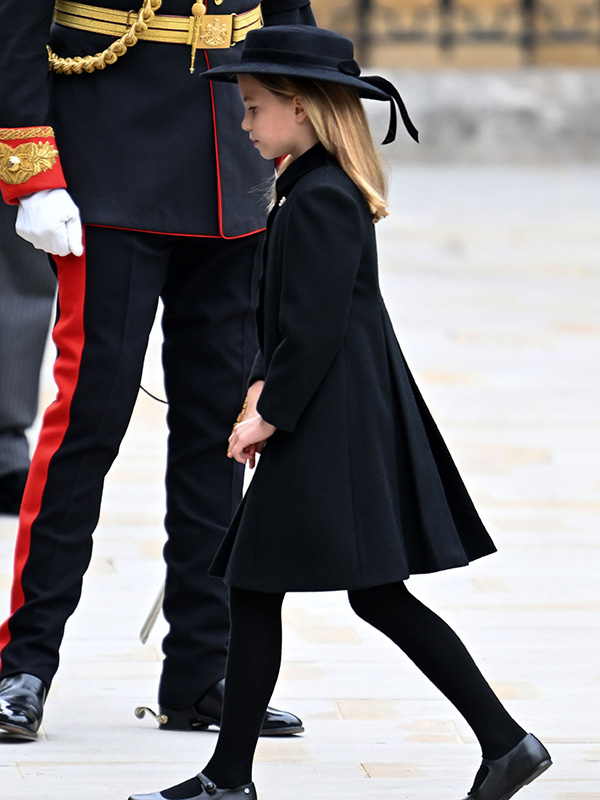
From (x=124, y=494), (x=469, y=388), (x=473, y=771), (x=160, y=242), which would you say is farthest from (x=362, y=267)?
(x=469, y=388)

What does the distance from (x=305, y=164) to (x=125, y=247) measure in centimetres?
48

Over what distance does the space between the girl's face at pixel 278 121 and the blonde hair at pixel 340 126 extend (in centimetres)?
1

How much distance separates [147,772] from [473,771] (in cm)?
56

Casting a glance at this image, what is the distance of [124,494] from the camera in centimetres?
489

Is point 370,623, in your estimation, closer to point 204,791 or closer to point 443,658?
point 443,658

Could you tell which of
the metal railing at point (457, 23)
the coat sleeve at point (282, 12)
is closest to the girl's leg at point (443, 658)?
the coat sleeve at point (282, 12)

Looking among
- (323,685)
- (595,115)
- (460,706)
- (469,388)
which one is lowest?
(595,115)

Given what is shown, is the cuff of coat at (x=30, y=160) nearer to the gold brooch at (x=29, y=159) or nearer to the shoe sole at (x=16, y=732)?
the gold brooch at (x=29, y=159)

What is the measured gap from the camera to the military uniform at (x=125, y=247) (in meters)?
2.90

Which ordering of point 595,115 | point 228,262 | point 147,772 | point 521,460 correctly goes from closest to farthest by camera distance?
1. point 147,772
2. point 228,262
3. point 521,460
4. point 595,115

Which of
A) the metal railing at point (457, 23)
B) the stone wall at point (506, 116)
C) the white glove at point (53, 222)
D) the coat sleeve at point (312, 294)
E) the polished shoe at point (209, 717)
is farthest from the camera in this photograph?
the metal railing at point (457, 23)

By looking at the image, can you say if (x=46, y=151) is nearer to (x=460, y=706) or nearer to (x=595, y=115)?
(x=460, y=706)

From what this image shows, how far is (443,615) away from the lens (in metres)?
3.84

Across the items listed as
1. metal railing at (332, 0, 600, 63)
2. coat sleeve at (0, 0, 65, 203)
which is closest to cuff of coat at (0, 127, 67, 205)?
coat sleeve at (0, 0, 65, 203)
